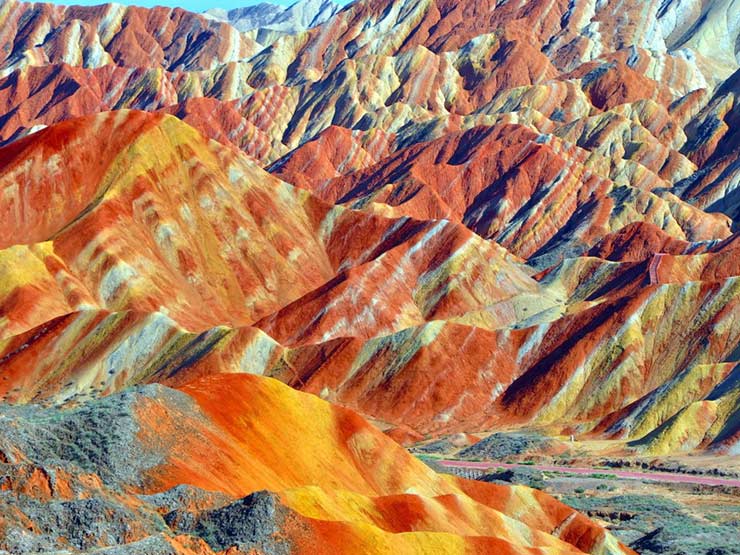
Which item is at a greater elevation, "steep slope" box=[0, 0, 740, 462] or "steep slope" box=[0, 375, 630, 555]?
"steep slope" box=[0, 375, 630, 555]

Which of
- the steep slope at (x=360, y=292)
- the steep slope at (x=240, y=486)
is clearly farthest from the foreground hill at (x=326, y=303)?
the steep slope at (x=240, y=486)

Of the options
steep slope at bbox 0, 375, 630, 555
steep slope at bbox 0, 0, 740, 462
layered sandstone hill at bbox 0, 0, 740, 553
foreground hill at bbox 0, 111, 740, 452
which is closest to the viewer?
steep slope at bbox 0, 375, 630, 555

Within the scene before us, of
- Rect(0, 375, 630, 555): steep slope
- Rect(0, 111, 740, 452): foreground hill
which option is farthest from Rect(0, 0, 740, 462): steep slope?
Rect(0, 375, 630, 555): steep slope

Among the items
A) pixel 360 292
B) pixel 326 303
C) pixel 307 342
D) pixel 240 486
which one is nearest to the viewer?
pixel 240 486

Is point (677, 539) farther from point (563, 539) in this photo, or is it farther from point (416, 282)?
point (416, 282)

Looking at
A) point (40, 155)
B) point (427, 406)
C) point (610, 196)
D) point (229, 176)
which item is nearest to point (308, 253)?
point (229, 176)

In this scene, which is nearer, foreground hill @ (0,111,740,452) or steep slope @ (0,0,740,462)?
foreground hill @ (0,111,740,452)

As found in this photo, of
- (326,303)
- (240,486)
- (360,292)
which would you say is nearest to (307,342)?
(326,303)

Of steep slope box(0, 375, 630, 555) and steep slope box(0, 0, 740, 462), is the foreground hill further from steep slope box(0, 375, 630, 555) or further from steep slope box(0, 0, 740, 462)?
steep slope box(0, 375, 630, 555)

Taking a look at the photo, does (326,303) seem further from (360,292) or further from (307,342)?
(307,342)

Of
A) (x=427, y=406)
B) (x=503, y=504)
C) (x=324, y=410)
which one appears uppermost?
(x=324, y=410)

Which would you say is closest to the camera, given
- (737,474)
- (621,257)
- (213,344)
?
(737,474)
